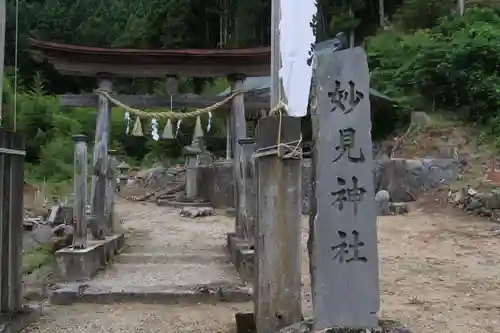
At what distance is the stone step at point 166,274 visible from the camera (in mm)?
7449

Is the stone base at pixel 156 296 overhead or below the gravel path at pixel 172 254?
below

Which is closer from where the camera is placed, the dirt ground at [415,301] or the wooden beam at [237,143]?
the dirt ground at [415,301]

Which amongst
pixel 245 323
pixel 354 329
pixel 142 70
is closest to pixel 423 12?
pixel 142 70

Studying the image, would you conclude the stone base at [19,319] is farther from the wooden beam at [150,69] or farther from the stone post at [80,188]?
the wooden beam at [150,69]

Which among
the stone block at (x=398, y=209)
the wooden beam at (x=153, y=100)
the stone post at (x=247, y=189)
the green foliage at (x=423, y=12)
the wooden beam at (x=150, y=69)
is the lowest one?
the stone block at (x=398, y=209)

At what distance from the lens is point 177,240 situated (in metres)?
11.4

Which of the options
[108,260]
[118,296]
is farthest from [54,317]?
[108,260]

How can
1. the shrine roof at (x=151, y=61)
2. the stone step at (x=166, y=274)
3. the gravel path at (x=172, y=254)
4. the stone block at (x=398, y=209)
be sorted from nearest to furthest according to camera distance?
the stone step at (x=166, y=274) < the gravel path at (x=172, y=254) < the shrine roof at (x=151, y=61) < the stone block at (x=398, y=209)

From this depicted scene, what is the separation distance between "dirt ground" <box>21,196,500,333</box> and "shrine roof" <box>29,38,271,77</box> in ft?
10.9

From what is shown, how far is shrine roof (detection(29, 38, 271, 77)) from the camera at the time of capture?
930 cm

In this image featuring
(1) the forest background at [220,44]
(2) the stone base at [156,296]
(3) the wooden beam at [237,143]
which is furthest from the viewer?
(1) the forest background at [220,44]

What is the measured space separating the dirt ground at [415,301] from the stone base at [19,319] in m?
0.11

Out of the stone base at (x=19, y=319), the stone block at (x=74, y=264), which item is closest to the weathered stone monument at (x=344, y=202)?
the stone base at (x=19, y=319)

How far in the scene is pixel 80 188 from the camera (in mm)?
7648
